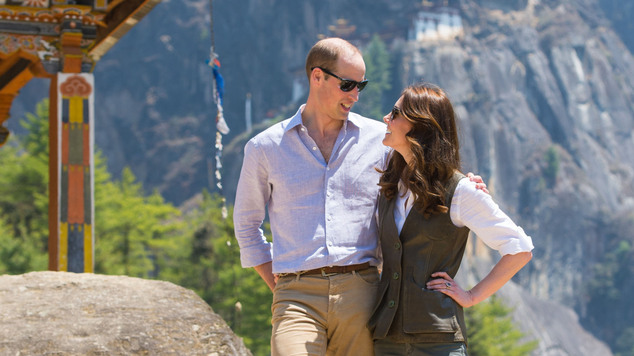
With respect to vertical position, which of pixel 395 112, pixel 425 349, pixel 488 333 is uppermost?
pixel 395 112

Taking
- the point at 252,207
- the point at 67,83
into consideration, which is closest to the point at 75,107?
the point at 67,83

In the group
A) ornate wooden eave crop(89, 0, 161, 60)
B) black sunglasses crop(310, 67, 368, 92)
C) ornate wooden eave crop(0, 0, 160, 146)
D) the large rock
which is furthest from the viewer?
ornate wooden eave crop(89, 0, 161, 60)

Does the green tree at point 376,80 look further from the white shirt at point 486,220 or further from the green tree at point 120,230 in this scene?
the white shirt at point 486,220

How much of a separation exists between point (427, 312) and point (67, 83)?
607cm

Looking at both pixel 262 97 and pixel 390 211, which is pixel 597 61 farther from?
pixel 390 211

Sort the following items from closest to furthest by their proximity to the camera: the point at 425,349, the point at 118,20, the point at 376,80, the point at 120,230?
1. the point at 425,349
2. the point at 118,20
3. the point at 120,230
4. the point at 376,80

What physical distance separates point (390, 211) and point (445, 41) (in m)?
68.9

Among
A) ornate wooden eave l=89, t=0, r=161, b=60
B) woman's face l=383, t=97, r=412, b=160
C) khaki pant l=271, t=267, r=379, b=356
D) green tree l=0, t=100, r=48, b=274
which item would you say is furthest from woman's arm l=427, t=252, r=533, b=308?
green tree l=0, t=100, r=48, b=274

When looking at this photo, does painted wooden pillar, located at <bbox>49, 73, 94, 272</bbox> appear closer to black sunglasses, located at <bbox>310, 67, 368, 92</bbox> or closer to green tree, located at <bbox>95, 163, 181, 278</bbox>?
black sunglasses, located at <bbox>310, 67, 368, 92</bbox>

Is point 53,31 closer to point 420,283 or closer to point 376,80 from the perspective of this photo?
point 420,283

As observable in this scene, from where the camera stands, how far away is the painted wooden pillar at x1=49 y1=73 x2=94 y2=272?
7930mm

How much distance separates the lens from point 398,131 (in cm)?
284

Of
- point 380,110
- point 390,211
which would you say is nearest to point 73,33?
point 390,211

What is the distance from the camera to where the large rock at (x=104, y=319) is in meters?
3.50
